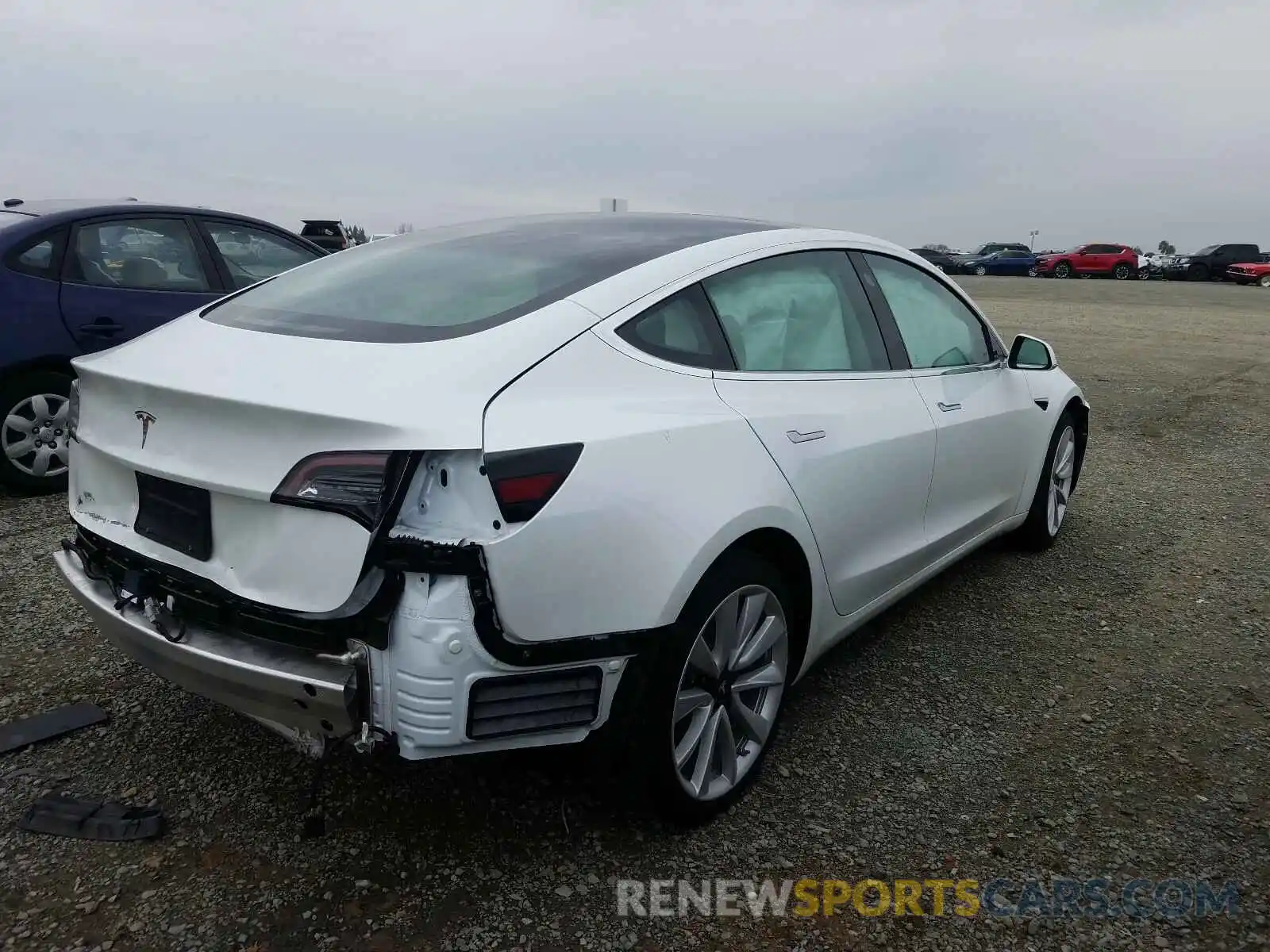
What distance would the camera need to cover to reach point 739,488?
7.85ft

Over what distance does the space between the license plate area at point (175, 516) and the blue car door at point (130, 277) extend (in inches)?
136

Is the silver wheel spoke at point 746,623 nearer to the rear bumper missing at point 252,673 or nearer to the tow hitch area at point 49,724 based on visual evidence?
the rear bumper missing at point 252,673

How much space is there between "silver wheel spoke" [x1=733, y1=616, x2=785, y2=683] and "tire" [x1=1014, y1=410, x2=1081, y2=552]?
2297mm

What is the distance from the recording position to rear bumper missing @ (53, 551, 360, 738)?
1969 millimetres

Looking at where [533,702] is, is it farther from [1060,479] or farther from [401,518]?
[1060,479]

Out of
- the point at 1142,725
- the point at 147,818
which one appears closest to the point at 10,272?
the point at 147,818

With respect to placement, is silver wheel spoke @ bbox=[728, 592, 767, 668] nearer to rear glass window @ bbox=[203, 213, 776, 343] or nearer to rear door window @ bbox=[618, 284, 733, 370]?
rear door window @ bbox=[618, 284, 733, 370]

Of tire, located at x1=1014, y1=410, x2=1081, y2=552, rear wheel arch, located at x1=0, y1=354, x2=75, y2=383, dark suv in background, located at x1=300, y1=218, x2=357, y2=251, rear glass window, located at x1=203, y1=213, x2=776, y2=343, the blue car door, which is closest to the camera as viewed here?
rear glass window, located at x1=203, y1=213, x2=776, y2=343

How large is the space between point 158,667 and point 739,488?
1449 mm

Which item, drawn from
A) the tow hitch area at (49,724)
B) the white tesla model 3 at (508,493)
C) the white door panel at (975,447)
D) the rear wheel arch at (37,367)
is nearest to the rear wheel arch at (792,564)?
the white tesla model 3 at (508,493)

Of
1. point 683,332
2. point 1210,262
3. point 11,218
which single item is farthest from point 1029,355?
point 1210,262

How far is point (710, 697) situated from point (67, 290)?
449 centimetres

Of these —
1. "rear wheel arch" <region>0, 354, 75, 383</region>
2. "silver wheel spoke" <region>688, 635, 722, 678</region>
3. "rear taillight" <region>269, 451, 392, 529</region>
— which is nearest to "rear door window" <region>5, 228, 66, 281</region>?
"rear wheel arch" <region>0, 354, 75, 383</region>

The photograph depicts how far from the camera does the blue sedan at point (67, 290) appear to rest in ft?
16.4
